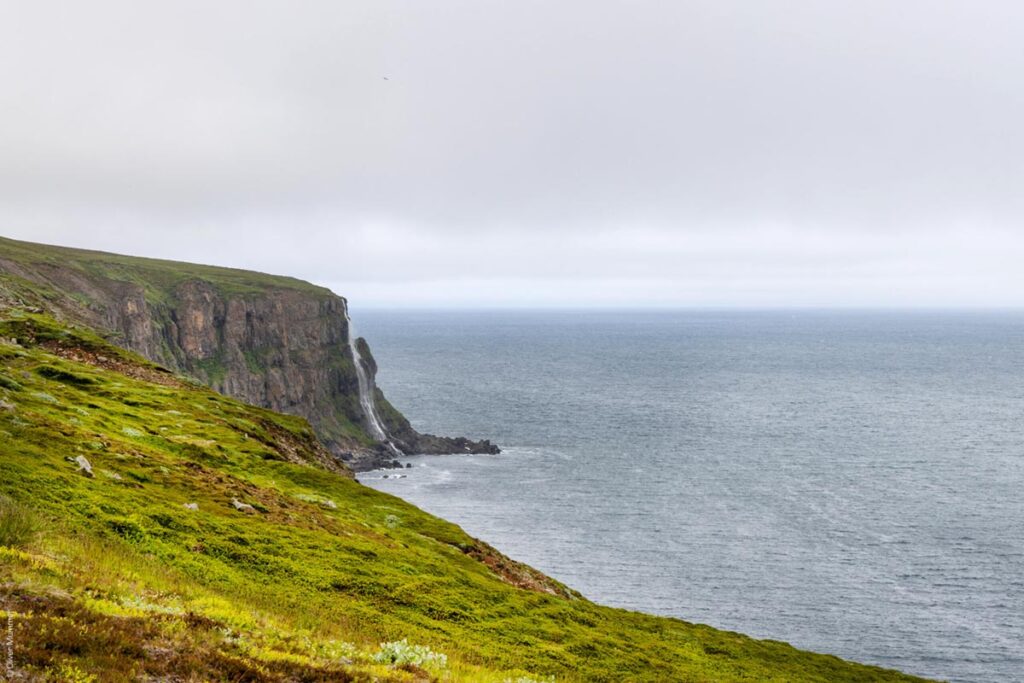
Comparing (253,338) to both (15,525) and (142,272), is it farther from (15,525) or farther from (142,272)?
(15,525)

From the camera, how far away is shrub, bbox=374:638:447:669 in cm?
1555

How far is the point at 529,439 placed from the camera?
551 ft

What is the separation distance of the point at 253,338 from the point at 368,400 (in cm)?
3057

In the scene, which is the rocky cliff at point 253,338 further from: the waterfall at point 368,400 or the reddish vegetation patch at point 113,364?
the reddish vegetation patch at point 113,364

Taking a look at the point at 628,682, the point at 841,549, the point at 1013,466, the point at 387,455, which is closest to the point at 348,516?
the point at 628,682

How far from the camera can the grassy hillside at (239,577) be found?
507 inches

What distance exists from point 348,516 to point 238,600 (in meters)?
17.0

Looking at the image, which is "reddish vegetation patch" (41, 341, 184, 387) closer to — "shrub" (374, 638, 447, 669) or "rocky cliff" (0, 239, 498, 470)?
"shrub" (374, 638, 447, 669)

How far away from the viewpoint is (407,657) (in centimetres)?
1579

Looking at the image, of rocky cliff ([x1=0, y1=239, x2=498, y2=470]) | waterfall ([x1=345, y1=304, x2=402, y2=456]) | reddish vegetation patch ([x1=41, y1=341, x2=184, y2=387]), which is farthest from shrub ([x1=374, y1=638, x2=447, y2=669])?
waterfall ([x1=345, y1=304, x2=402, y2=456])

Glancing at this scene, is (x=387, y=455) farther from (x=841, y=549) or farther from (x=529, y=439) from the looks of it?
(x=841, y=549)

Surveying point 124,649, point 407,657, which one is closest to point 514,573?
point 407,657

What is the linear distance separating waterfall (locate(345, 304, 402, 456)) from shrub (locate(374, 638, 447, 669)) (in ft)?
484

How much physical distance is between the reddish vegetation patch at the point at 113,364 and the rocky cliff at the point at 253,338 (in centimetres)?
7051
